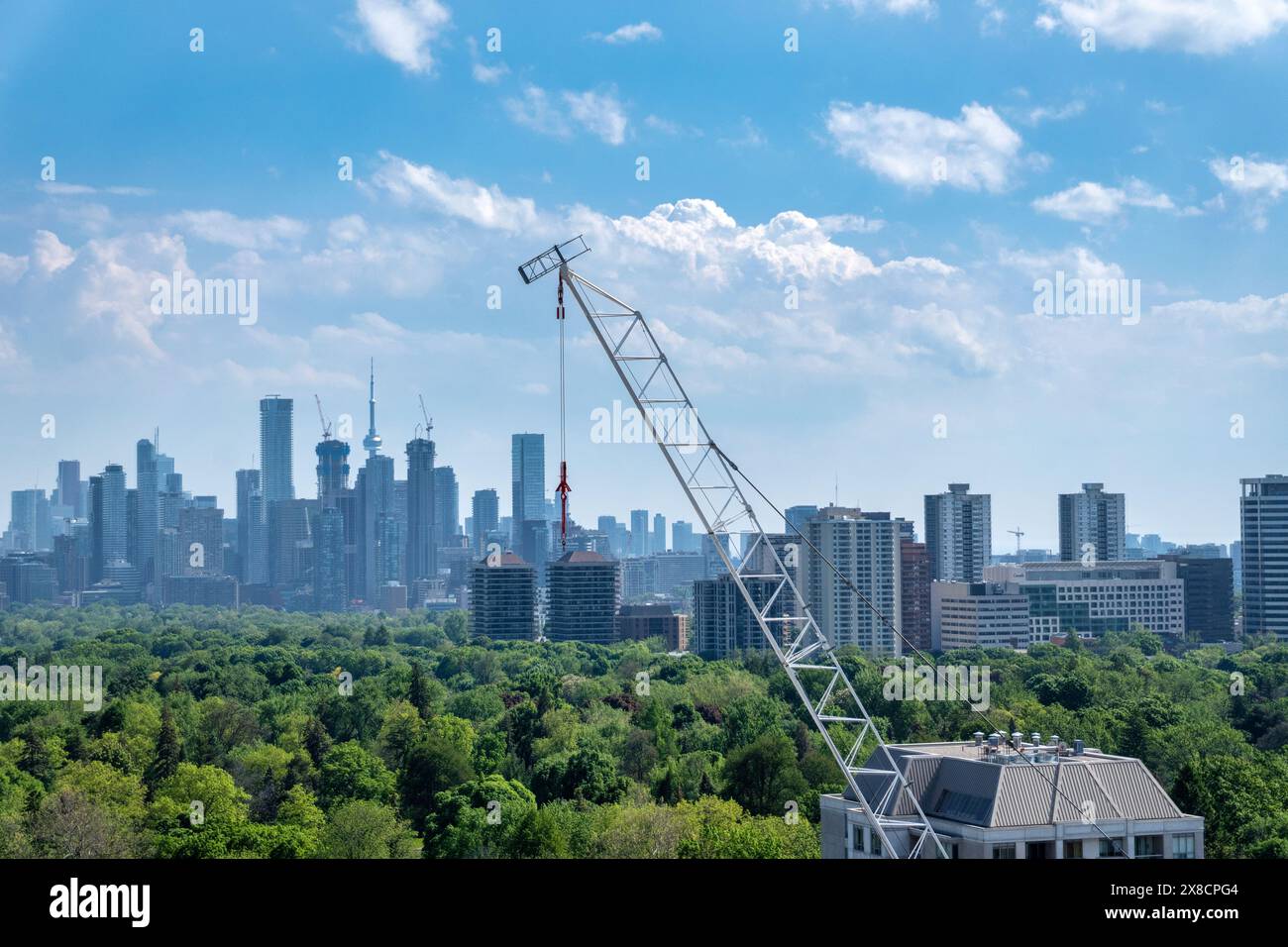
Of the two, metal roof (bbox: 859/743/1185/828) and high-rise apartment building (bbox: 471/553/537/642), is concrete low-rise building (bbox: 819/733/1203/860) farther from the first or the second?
high-rise apartment building (bbox: 471/553/537/642)

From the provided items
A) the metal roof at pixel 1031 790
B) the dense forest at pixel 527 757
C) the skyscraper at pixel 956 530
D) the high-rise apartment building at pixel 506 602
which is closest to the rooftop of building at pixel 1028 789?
the metal roof at pixel 1031 790

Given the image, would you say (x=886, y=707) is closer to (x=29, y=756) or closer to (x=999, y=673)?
(x=999, y=673)

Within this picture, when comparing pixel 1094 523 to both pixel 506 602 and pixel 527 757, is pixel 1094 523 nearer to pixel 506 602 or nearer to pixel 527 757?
pixel 506 602

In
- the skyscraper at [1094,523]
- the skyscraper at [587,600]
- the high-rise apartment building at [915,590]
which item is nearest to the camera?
the high-rise apartment building at [915,590]

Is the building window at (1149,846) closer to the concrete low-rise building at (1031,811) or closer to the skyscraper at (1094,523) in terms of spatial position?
the concrete low-rise building at (1031,811)

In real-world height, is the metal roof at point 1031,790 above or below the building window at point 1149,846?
above

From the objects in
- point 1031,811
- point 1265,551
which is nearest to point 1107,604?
point 1265,551
